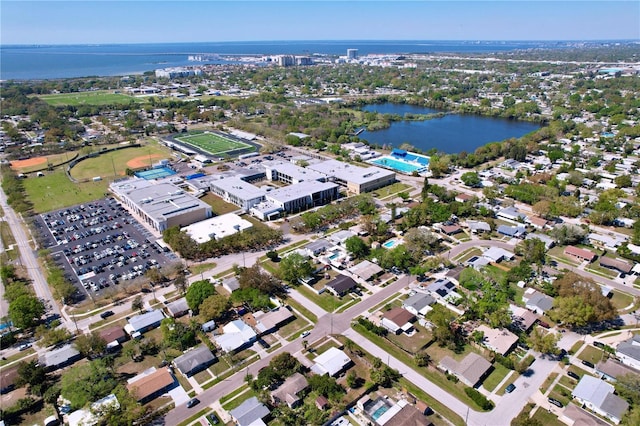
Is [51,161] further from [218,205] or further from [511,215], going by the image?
[511,215]

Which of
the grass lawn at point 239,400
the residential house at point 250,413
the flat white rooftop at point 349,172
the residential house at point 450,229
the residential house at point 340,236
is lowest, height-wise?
the grass lawn at point 239,400

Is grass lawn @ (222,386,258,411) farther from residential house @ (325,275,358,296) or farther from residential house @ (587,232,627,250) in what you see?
residential house @ (587,232,627,250)

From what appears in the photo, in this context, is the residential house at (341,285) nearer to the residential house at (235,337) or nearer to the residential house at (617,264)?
A: the residential house at (235,337)

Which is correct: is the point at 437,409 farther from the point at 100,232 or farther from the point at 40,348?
the point at 100,232

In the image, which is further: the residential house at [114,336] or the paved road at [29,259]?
the paved road at [29,259]

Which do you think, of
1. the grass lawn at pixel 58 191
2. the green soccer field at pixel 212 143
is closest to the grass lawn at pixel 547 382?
the grass lawn at pixel 58 191

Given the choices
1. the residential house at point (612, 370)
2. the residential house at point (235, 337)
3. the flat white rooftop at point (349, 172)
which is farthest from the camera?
the flat white rooftop at point (349, 172)

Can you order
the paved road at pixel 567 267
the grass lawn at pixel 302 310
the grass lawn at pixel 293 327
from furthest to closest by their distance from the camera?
the paved road at pixel 567 267, the grass lawn at pixel 302 310, the grass lawn at pixel 293 327

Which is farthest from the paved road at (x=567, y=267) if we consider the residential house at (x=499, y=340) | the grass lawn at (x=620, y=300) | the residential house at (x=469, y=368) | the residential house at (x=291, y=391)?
the residential house at (x=291, y=391)

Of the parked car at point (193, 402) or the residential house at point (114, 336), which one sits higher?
the residential house at point (114, 336)
